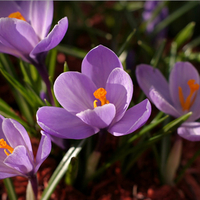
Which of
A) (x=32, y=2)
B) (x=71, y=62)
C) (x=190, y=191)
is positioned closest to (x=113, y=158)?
(x=190, y=191)

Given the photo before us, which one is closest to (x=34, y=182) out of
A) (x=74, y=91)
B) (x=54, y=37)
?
(x=74, y=91)

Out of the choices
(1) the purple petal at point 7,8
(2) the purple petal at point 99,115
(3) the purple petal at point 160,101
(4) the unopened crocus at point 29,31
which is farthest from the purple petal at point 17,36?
(3) the purple petal at point 160,101

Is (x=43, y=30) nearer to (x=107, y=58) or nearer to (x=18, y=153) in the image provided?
(x=107, y=58)

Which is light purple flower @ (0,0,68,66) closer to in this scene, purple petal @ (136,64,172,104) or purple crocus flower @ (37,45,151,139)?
purple crocus flower @ (37,45,151,139)

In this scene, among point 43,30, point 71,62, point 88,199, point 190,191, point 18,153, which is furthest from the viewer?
point 71,62

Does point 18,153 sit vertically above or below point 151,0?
below

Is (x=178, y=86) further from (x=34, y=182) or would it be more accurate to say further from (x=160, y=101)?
(x=34, y=182)

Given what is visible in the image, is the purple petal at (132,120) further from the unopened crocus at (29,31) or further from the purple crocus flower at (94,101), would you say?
the unopened crocus at (29,31)
